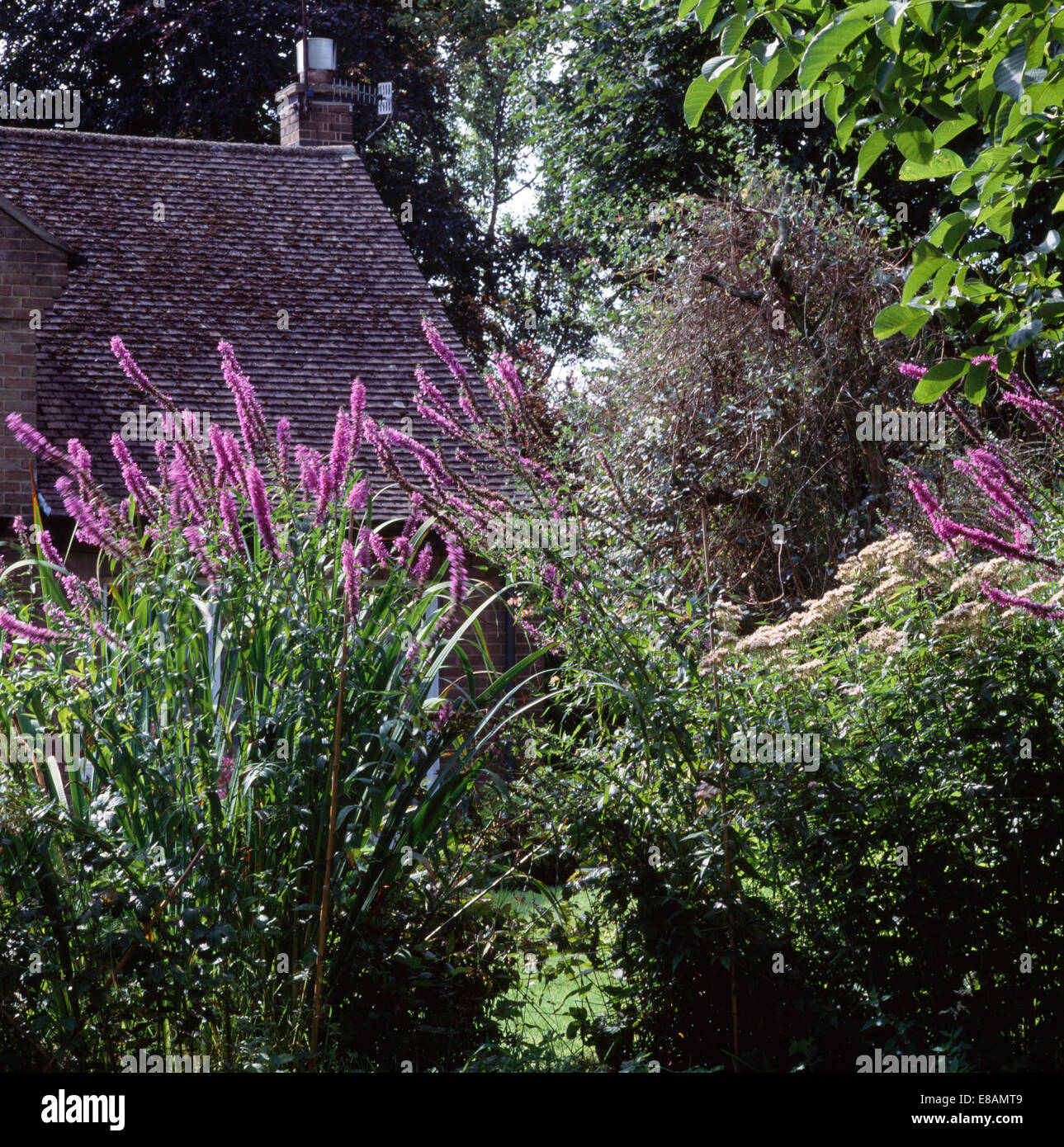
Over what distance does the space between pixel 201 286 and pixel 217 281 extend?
0.76 ft

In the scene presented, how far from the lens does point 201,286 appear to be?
586 inches

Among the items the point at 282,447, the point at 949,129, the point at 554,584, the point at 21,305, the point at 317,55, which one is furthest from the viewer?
the point at 317,55

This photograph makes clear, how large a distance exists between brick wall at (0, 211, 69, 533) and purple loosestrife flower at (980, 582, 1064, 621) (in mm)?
10107

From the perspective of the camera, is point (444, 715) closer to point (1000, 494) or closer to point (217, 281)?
point (1000, 494)

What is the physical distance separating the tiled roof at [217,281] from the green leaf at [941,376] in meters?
9.41

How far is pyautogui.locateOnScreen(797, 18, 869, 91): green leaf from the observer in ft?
9.82

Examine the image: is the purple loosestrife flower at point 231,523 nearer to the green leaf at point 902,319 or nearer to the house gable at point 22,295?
the green leaf at point 902,319

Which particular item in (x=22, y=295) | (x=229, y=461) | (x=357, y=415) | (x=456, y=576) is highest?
(x=22, y=295)

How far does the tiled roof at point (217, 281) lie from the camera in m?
13.6

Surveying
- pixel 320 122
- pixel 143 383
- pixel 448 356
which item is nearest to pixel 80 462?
pixel 143 383

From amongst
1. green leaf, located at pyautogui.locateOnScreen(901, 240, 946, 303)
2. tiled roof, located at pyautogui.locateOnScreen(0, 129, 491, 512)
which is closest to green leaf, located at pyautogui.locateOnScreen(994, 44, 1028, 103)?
green leaf, located at pyautogui.locateOnScreen(901, 240, 946, 303)

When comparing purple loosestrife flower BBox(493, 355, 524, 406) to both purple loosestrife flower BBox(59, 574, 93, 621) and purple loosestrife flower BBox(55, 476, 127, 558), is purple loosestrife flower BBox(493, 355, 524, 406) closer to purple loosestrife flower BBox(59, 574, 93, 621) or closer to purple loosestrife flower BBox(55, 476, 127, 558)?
purple loosestrife flower BBox(55, 476, 127, 558)

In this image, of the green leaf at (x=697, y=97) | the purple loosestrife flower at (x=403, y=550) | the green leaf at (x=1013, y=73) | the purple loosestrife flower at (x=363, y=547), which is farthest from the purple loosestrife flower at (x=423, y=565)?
the green leaf at (x=1013, y=73)
